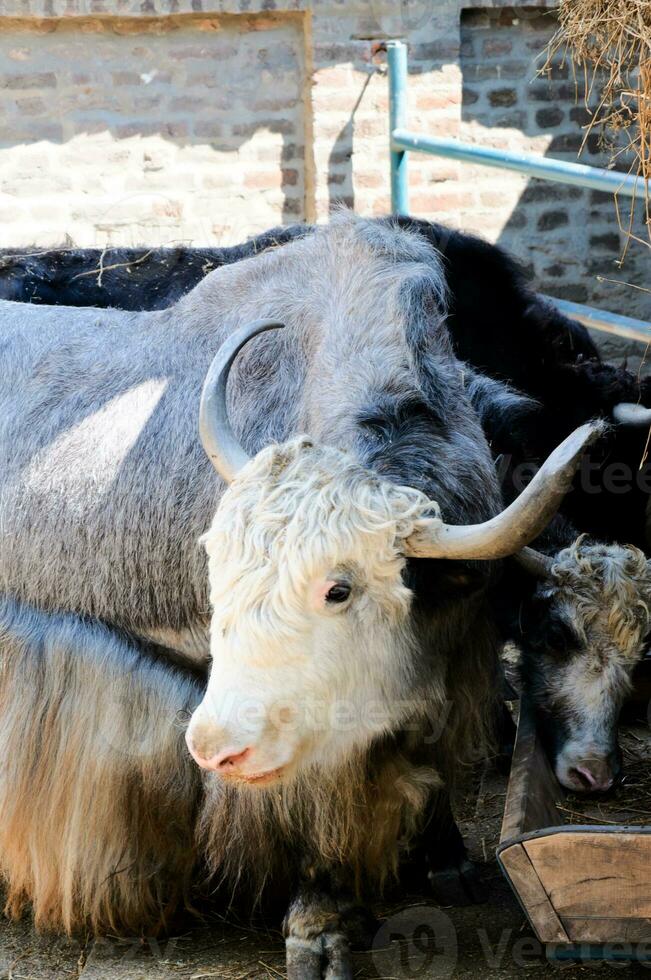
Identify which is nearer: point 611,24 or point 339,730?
point 339,730

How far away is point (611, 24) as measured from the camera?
12.5 feet

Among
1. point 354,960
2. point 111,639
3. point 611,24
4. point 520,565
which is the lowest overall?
point 354,960

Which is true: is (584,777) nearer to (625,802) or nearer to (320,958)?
(625,802)

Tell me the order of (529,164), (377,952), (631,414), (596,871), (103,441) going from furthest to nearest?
1. (529,164)
2. (631,414)
3. (103,441)
4. (377,952)
5. (596,871)

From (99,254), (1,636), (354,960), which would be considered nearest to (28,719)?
(1,636)

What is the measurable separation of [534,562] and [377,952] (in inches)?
48.8

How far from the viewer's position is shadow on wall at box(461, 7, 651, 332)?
8078mm

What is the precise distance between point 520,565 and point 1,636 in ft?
5.58

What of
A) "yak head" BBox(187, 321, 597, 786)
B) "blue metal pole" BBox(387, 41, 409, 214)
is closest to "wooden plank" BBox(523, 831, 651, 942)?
"yak head" BBox(187, 321, 597, 786)

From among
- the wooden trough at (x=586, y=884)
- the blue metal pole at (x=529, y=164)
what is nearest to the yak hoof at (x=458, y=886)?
the wooden trough at (x=586, y=884)

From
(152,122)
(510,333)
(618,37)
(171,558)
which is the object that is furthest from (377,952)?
(152,122)

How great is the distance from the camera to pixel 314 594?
283 centimetres

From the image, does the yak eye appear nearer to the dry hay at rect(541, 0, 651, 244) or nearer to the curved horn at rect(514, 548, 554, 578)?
the curved horn at rect(514, 548, 554, 578)

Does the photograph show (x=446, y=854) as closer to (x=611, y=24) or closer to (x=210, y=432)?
(x=210, y=432)
